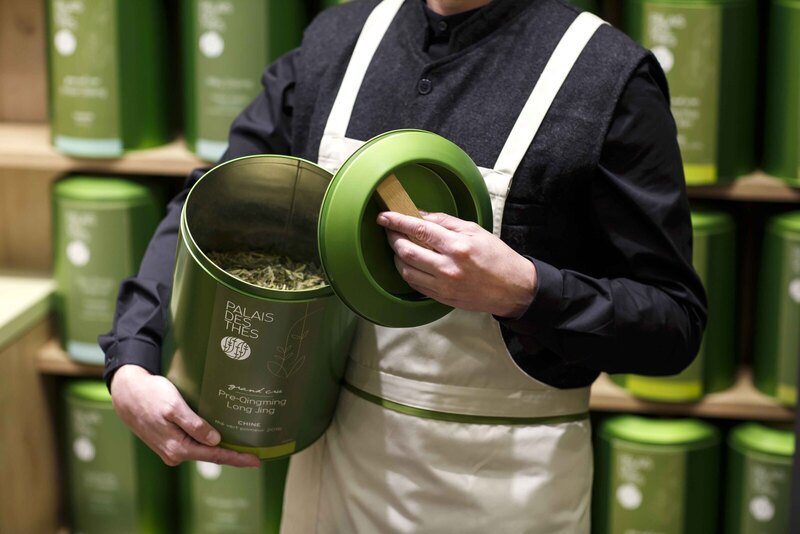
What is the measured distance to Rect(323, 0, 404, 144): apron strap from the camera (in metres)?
1.19

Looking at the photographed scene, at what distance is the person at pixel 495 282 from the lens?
1081 millimetres

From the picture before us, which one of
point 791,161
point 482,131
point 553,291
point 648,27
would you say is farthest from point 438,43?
point 791,161

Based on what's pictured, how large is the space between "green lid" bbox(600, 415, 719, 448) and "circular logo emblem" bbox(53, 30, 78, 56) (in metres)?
1.15

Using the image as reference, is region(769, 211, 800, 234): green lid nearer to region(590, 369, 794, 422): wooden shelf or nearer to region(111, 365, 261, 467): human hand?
region(590, 369, 794, 422): wooden shelf

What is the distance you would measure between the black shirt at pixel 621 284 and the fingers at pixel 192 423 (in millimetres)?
86

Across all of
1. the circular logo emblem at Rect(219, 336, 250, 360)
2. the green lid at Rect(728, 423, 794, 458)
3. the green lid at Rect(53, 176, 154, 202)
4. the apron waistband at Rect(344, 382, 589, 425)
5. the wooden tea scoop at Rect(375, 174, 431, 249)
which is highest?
the wooden tea scoop at Rect(375, 174, 431, 249)

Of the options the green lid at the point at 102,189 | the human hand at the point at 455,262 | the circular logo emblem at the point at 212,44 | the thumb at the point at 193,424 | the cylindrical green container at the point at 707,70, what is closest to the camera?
the human hand at the point at 455,262

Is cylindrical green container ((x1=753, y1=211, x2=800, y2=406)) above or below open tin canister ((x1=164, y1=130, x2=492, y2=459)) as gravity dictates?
below

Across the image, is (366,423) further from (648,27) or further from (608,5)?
(608,5)

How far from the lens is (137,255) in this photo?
2.05 m

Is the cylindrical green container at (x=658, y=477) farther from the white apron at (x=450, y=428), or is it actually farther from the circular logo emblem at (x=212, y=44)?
the circular logo emblem at (x=212, y=44)

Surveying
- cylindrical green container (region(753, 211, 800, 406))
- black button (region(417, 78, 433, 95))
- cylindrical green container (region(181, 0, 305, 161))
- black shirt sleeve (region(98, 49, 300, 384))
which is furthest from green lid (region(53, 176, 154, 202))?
cylindrical green container (region(753, 211, 800, 406))

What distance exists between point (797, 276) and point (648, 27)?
0.49m

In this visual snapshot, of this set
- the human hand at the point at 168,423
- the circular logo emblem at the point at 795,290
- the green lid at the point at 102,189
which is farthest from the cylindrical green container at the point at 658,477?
the human hand at the point at 168,423
